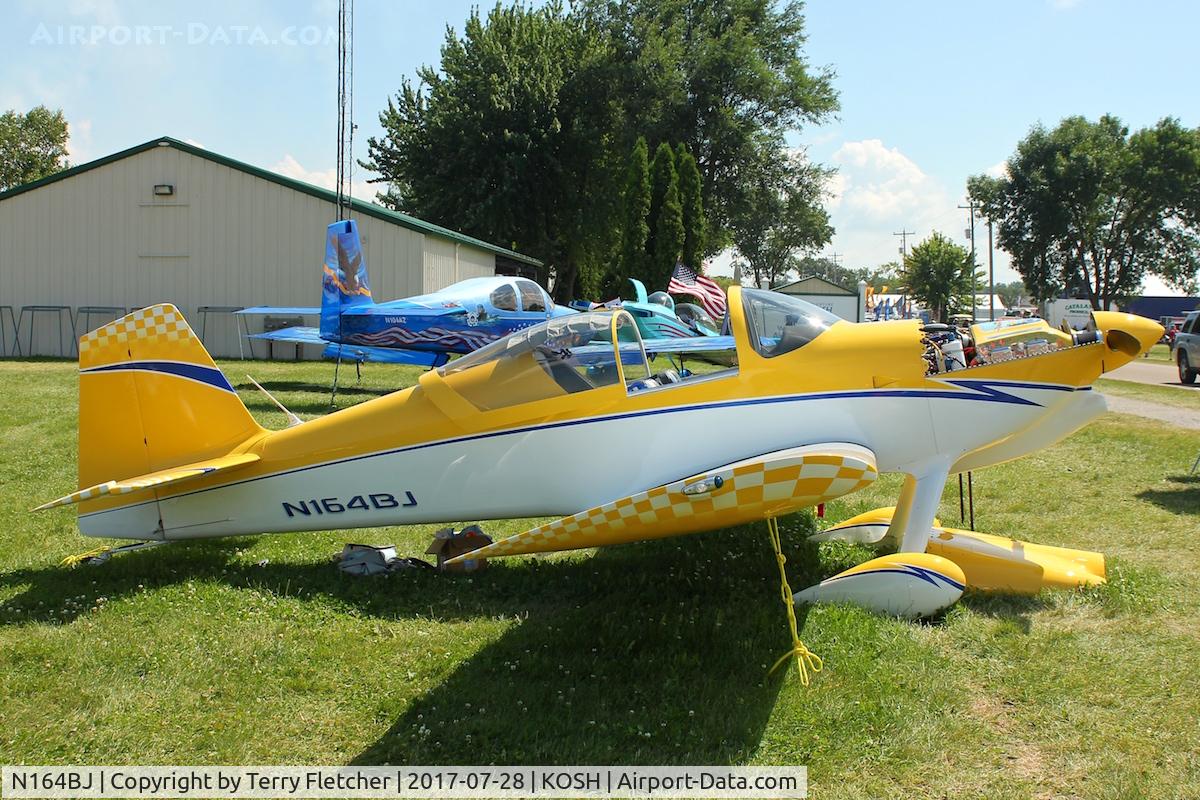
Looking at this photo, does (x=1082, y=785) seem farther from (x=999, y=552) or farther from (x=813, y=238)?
(x=813, y=238)

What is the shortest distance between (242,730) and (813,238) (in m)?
48.1

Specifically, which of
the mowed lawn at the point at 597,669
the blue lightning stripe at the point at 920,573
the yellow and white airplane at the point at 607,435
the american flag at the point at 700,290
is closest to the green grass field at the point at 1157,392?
the american flag at the point at 700,290

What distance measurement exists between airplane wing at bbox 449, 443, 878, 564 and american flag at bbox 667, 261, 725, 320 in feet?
76.1

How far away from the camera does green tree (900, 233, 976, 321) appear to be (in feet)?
192

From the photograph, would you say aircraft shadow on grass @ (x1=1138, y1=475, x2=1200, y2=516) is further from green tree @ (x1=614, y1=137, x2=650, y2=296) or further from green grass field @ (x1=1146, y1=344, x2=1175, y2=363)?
green grass field @ (x1=1146, y1=344, x2=1175, y2=363)

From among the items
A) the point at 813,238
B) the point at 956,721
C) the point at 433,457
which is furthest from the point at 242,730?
the point at 813,238

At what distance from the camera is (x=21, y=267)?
2470cm

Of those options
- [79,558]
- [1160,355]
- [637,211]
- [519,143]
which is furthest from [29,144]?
[1160,355]

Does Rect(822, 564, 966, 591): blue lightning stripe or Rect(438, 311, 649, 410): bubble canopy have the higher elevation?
Rect(438, 311, 649, 410): bubble canopy

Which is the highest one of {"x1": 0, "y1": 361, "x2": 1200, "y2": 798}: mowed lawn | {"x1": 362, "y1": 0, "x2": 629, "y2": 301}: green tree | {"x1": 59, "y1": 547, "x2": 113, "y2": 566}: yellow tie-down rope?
{"x1": 362, "y1": 0, "x2": 629, "y2": 301}: green tree

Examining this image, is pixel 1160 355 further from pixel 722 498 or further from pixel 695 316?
pixel 722 498

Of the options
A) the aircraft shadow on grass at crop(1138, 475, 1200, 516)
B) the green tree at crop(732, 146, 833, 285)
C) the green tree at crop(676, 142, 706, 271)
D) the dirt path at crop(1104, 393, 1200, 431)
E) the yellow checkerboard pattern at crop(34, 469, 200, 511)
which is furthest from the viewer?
the green tree at crop(732, 146, 833, 285)

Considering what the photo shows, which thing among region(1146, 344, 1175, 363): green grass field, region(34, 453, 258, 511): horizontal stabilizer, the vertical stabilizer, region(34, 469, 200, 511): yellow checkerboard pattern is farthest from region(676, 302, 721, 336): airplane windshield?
region(1146, 344, 1175, 363): green grass field

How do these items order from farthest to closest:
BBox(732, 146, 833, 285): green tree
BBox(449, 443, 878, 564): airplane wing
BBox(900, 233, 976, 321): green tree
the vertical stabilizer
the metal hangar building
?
BBox(900, 233, 976, 321): green tree
BBox(732, 146, 833, 285): green tree
the metal hangar building
the vertical stabilizer
BBox(449, 443, 878, 564): airplane wing
